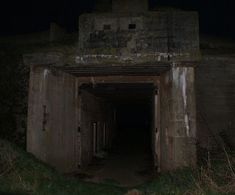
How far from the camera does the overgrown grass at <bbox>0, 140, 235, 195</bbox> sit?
6772mm

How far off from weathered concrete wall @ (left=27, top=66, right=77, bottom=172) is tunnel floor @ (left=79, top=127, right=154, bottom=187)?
106cm

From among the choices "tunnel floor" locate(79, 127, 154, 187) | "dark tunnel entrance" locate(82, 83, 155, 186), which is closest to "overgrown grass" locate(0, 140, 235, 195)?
"tunnel floor" locate(79, 127, 154, 187)

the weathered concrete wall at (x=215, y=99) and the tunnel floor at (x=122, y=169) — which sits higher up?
the weathered concrete wall at (x=215, y=99)

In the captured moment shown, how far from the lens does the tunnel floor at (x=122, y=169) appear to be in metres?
10.2

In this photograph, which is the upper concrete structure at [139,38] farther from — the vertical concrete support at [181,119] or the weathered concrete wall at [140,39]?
the vertical concrete support at [181,119]

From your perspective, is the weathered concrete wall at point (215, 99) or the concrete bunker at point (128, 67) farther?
the weathered concrete wall at point (215, 99)

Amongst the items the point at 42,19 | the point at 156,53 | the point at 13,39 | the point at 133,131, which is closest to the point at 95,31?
the point at 156,53

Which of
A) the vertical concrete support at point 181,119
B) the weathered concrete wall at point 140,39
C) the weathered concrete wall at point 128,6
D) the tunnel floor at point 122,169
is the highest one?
the weathered concrete wall at point 128,6

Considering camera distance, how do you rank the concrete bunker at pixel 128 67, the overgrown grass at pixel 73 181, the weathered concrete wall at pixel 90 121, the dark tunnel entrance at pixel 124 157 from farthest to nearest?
the weathered concrete wall at pixel 90 121, the dark tunnel entrance at pixel 124 157, the concrete bunker at pixel 128 67, the overgrown grass at pixel 73 181

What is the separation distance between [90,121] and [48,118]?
150 inches

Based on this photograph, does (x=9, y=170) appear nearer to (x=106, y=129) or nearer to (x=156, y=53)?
(x=156, y=53)

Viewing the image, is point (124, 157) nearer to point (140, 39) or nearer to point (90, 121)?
point (90, 121)

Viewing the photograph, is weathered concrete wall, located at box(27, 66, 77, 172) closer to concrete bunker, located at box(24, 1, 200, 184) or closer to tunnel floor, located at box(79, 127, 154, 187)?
concrete bunker, located at box(24, 1, 200, 184)

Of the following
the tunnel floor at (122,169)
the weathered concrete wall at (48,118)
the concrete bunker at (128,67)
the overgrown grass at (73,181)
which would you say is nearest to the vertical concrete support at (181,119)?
the concrete bunker at (128,67)
